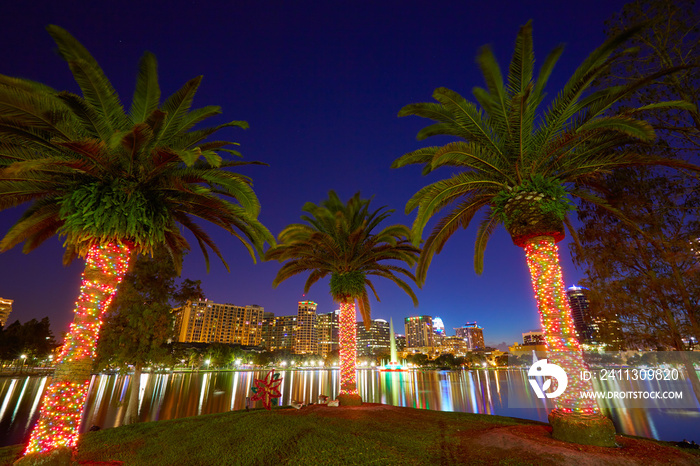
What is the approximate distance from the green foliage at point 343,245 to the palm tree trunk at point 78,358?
7.93 meters

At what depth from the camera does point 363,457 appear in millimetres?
6965

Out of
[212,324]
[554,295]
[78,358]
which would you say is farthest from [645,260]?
[212,324]

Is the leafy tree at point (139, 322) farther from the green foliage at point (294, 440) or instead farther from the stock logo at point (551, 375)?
the stock logo at point (551, 375)

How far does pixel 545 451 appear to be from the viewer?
678 centimetres

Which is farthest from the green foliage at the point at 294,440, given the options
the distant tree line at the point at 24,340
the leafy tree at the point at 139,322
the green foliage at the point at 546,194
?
the distant tree line at the point at 24,340

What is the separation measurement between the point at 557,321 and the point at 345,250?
9.69 meters

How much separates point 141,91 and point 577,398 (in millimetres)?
13825

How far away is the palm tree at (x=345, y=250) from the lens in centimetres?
1556

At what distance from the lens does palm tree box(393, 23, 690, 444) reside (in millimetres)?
8414

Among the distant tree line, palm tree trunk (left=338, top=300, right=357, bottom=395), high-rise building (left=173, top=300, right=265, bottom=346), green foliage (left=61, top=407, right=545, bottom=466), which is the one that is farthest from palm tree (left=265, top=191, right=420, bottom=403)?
high-rise building (left=173, top=300, right=265, bottom=346)

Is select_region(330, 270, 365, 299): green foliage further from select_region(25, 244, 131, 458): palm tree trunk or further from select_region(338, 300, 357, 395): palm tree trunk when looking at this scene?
select_region(25, 244, 131, 458): palm tree trunk

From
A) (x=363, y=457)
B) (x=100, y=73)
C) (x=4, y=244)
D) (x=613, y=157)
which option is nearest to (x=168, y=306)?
(x=4, y=244)

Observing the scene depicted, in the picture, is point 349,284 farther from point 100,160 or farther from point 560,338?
point 100,160

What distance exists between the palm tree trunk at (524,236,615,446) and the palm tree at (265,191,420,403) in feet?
23.3
